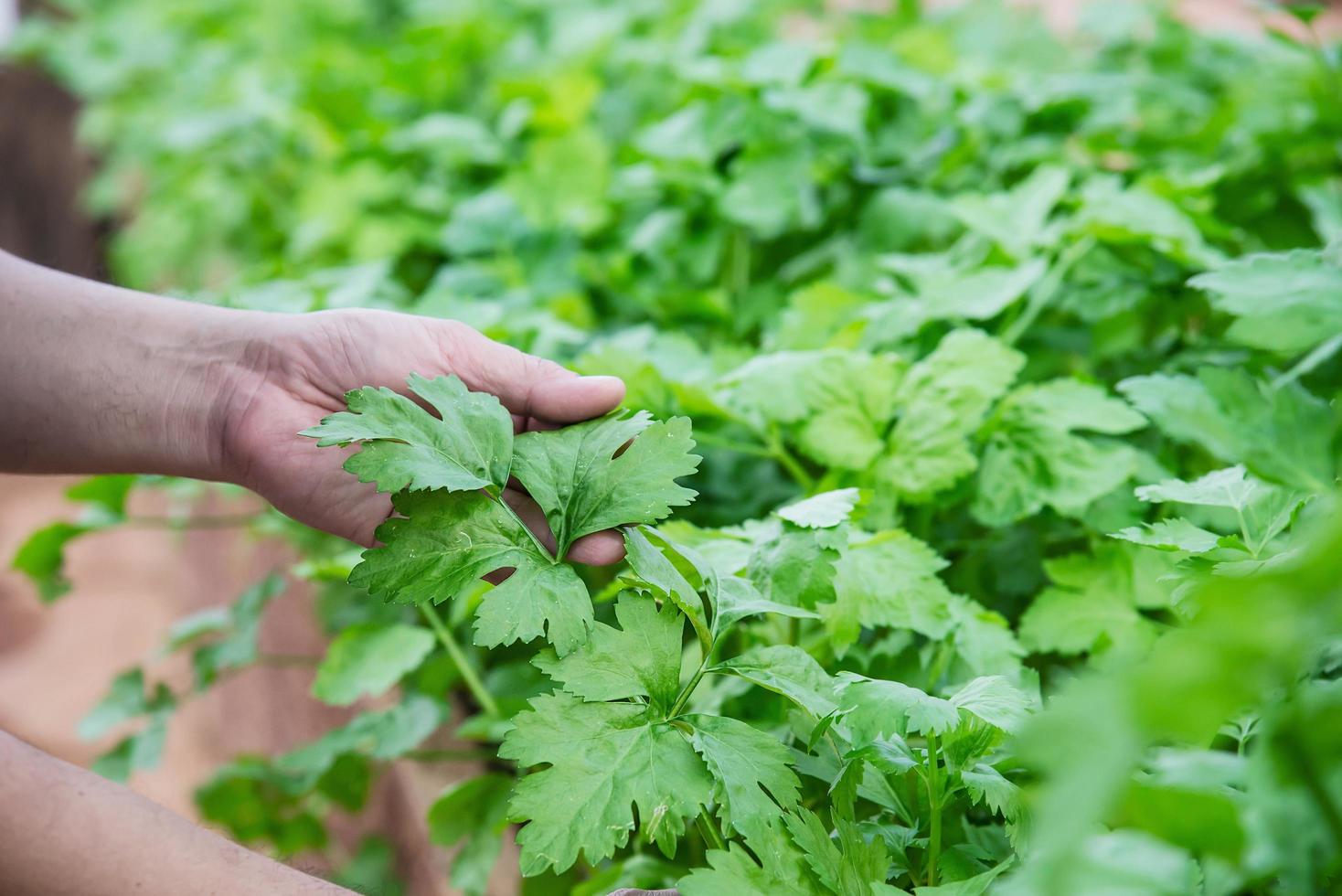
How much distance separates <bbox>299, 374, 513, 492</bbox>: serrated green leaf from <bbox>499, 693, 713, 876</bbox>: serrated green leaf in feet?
0.51

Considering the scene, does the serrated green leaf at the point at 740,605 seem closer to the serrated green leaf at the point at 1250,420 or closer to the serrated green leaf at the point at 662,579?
the serrated green leaf at the point at 662,579

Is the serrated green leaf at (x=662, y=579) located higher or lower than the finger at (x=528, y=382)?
lower

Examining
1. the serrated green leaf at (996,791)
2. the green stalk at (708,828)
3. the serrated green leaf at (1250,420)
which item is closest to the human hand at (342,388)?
the green stalk at (708,828)

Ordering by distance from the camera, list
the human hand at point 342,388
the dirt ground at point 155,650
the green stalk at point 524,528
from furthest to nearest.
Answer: the dirt ground at point 155,650 < the human hand at point 342,388 < the green stalk at point 524,528

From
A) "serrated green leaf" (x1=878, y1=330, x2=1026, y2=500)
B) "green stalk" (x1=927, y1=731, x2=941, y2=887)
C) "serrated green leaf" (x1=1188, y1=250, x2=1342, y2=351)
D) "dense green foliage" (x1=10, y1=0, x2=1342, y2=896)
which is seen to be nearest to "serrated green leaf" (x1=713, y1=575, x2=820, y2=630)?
"dense green foliage" (x1=10, y1=0, x2=1342, y2=896)

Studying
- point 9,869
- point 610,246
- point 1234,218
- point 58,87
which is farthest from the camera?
point 58,87

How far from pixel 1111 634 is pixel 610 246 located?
3.01 ft

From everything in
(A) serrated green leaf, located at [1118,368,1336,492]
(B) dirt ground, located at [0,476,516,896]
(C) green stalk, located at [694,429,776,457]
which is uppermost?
(A) serrated green leaf, located at [1118,368,1336,492]

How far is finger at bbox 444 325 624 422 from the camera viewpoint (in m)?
0.70

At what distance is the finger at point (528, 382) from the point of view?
0.70 metres

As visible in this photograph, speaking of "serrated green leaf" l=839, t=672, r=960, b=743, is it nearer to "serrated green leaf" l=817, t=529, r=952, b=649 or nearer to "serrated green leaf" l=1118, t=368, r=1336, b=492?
"serrated green leaf" l=817, t=529, r=952, b=649

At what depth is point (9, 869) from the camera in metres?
0.56

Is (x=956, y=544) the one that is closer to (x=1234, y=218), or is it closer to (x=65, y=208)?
(x=1234, y=218)

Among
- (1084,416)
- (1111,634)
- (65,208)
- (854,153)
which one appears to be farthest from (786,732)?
(65,208)
